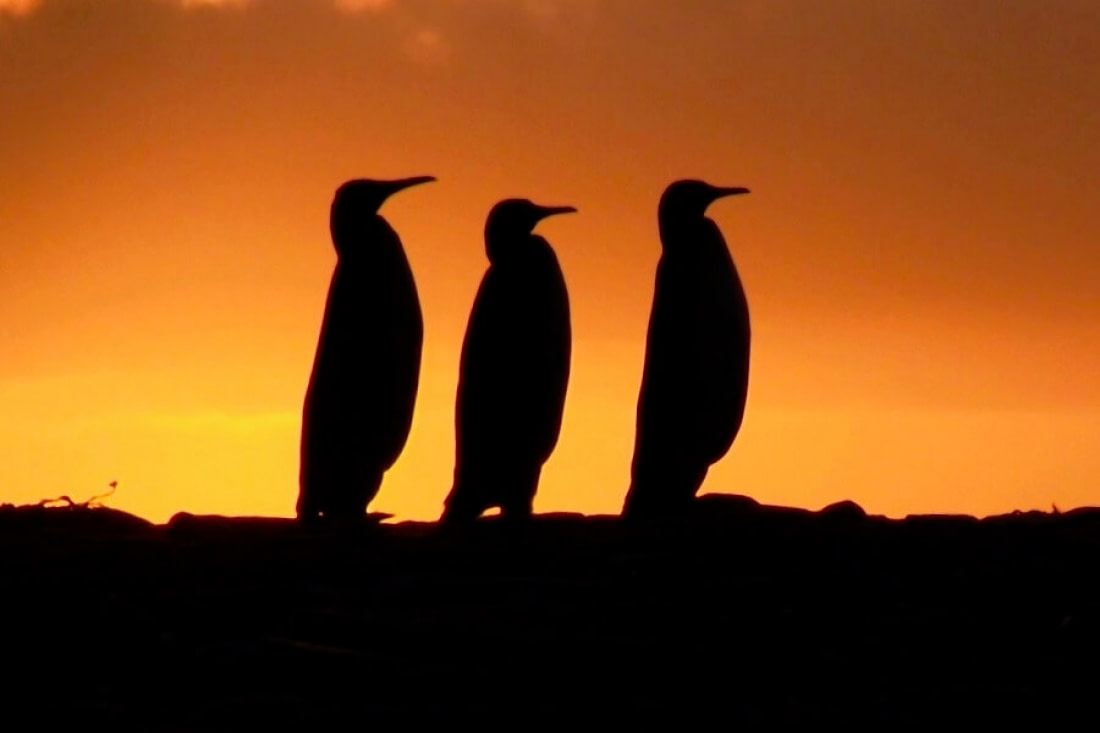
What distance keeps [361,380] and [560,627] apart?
203 inches

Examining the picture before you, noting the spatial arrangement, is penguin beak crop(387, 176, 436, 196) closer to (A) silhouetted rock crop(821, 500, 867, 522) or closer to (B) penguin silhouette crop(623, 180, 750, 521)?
(B) penguin silhouette crop(623, 180, 750, 521)

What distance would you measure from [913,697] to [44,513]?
4906mm

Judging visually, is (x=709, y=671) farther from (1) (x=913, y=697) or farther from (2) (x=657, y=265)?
(2) (x=657, y=265)

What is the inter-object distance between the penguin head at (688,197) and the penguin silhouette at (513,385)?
0.62m

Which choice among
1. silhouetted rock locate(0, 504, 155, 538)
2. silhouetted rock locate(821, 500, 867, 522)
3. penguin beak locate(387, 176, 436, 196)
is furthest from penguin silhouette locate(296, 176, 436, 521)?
silhouetted rock locate(821, 500, 867, 522)

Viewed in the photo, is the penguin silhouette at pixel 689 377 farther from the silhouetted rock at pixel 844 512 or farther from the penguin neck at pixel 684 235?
the silhouetted rock at pixel 844 512

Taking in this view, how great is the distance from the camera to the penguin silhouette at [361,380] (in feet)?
31.9

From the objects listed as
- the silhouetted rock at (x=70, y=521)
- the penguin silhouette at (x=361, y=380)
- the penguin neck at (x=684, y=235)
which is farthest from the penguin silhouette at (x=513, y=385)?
the silhouetted rock at (x=70, y=521)

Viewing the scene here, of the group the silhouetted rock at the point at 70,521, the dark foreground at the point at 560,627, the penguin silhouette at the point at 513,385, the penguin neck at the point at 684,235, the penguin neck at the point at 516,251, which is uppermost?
the penguin neck at the point at 684,235

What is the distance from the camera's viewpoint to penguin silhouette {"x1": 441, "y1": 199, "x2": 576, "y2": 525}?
942 centimetres

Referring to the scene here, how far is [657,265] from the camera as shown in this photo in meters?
9.98

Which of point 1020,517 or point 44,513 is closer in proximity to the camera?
point 1020,517

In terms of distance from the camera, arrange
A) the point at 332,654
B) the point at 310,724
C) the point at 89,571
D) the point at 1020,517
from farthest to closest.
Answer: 1. the point at 1020,517
2. the point at 89,571
3. the point at 332,654
4. the point at 310,724

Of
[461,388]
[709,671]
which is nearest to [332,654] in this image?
[709,671]
